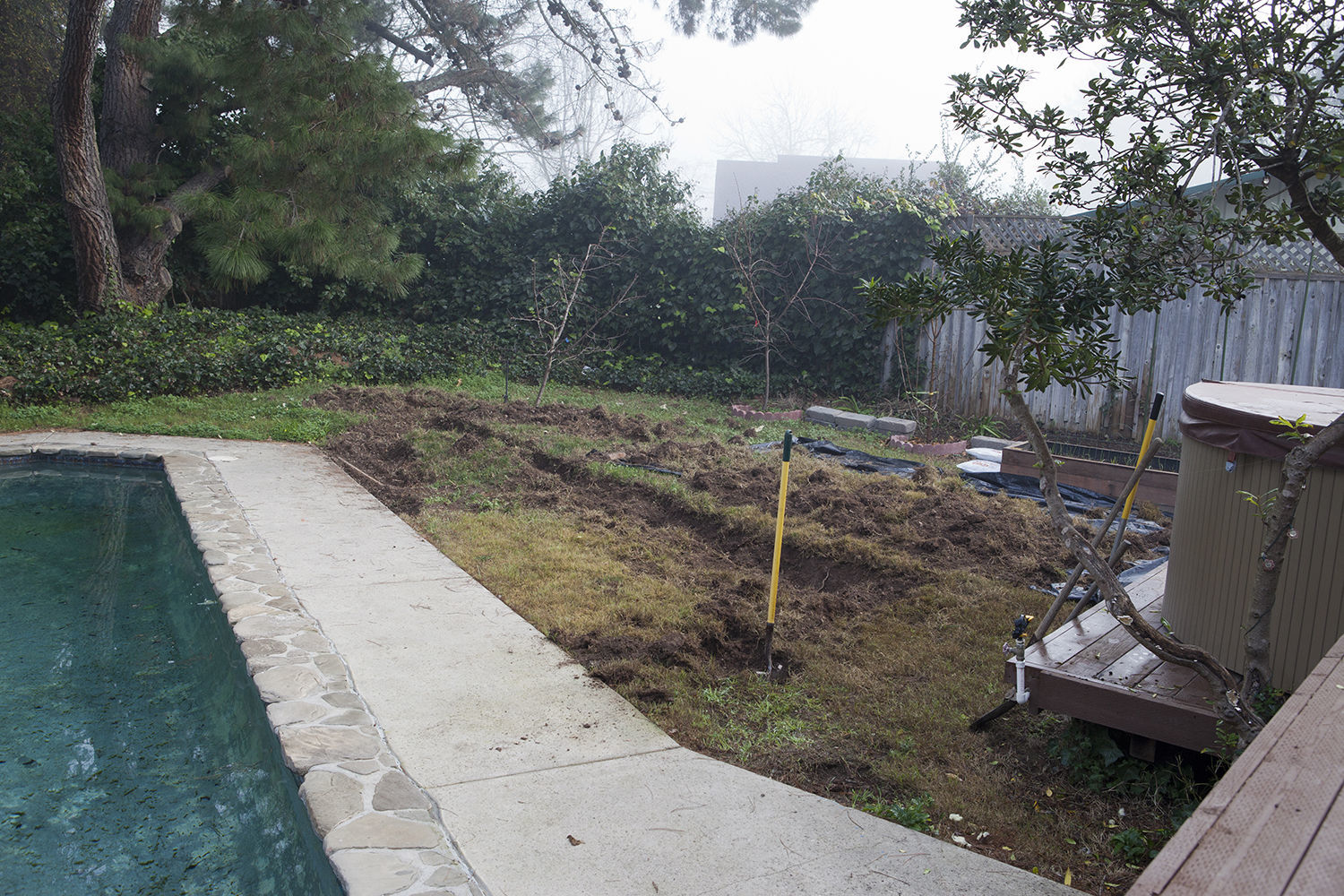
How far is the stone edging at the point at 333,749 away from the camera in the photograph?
7.25 feet

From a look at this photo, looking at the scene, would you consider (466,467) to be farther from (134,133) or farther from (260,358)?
(134,133)

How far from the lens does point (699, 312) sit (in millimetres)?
12375

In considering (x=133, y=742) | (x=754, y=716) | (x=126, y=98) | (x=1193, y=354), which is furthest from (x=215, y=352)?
(x=1193, y=354)

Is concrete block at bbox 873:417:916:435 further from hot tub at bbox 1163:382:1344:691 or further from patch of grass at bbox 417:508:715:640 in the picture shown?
hot tub at bbox 1163:382:1344:691

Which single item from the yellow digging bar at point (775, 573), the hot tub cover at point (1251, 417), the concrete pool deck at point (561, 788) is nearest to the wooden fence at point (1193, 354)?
the hot tub cover at point (1251, 417)

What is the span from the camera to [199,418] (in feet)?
28.9

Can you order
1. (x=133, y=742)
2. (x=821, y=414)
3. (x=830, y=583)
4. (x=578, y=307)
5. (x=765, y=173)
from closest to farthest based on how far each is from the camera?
(x=133, y=742)
(x=830, y=583)
(x=821, y=414)
(x=578, y=307)
(x=765, y=173)

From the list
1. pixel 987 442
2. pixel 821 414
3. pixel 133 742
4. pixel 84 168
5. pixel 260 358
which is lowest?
pixel 133 742

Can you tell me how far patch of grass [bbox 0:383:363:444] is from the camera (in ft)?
27.1

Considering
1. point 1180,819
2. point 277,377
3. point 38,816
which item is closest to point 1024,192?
point 277,377

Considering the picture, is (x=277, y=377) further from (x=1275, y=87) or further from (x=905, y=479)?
(x=1275, y=87)

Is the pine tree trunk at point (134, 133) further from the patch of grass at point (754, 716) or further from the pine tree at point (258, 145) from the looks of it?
the patch of grass at point (754, 716)

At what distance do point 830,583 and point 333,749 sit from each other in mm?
2837

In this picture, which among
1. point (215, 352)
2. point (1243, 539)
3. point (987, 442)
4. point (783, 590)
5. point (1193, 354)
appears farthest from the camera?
point (215, 352)
